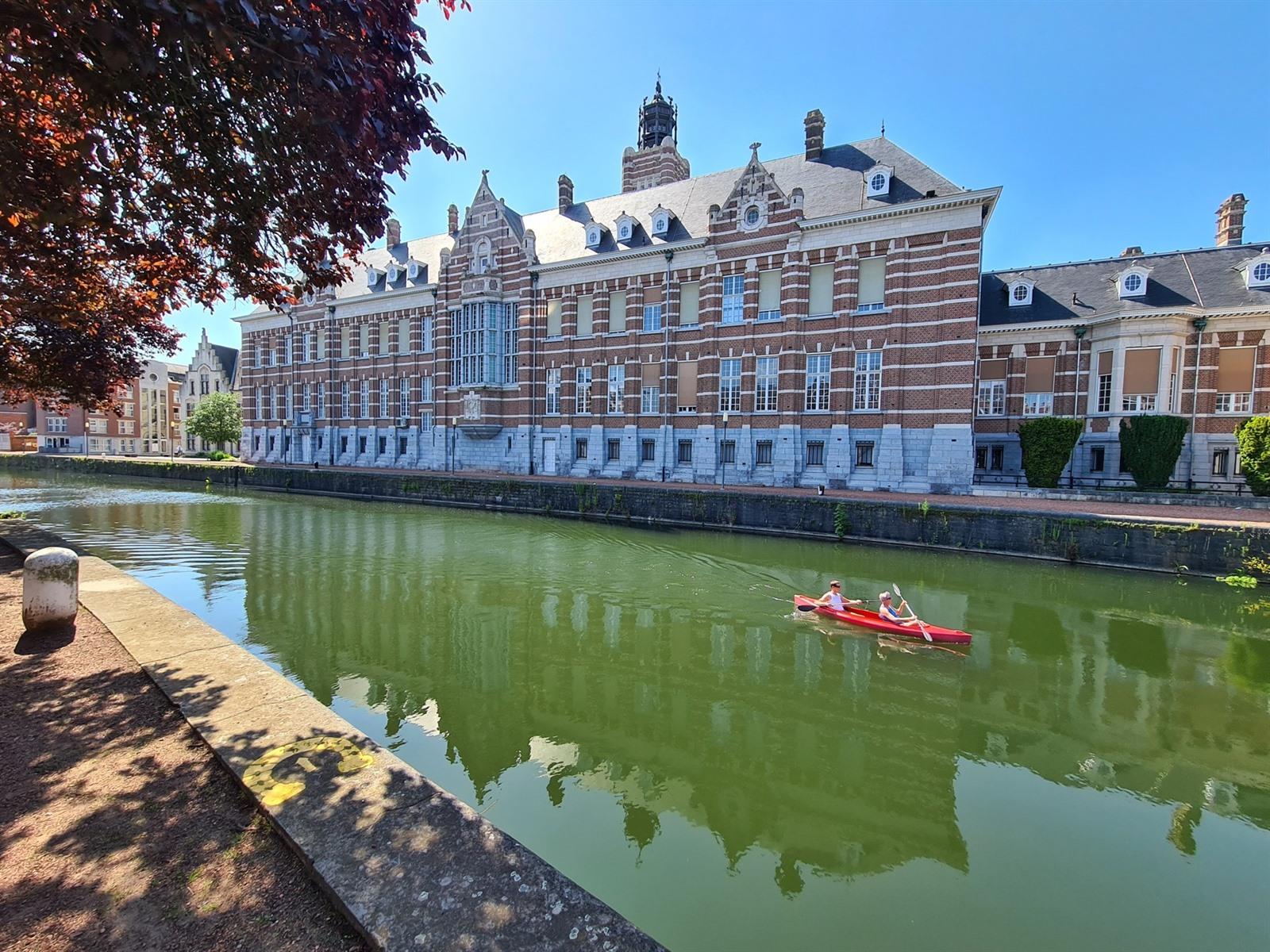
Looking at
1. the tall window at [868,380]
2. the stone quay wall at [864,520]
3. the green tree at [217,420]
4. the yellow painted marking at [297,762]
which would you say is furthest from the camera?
the green tree at [217,420]

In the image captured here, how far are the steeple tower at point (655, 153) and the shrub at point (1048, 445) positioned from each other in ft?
80.7

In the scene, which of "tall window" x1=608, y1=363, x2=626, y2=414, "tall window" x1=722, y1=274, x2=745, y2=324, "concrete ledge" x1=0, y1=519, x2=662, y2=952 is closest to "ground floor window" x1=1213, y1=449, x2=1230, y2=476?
"tall window" x1=722, y1=274, x2=745, y2=324

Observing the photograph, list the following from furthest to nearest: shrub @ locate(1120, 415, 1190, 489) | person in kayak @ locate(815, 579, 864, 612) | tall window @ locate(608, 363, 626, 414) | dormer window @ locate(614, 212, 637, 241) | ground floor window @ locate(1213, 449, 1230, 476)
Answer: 1. tall window @ locate(608, 363, 626, 414)
2. dormer window @ locate(614, 212, 637, 241)
3. ground floor window @ locate(1213, 449, 1230, 476)
4. shrub @ locate(1120, 415, 1190, 489)
5. person in kayak @ locate(815, 579, 864, 612)

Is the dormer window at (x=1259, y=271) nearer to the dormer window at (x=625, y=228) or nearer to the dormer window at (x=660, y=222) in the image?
the dormer window at (x=660, y=222)

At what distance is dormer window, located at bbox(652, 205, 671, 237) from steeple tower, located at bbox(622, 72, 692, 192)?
7825mm

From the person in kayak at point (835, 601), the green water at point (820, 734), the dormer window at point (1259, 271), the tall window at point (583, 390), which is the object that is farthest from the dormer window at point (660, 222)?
the dormer window at point (1259, 271)

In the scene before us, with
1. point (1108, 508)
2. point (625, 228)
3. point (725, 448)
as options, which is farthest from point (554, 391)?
point (1108, 508)

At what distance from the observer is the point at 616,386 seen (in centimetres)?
3108

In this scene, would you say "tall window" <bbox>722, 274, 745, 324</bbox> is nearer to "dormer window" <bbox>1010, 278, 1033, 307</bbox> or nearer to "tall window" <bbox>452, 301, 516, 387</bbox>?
"tall window" <bbox>452, 301, 516, 387</bbox>

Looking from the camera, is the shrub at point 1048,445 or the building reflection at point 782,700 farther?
the shrub at point 1048,445

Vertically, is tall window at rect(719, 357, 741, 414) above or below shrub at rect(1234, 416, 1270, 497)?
above

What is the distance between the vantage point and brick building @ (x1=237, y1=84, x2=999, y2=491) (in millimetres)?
23703

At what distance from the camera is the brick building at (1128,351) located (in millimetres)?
23969

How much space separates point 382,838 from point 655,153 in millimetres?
40399
